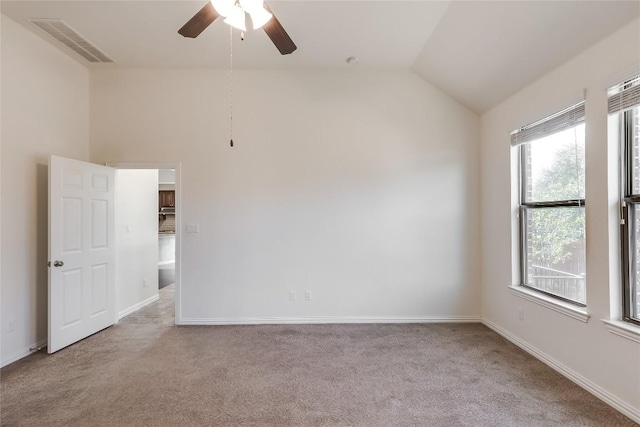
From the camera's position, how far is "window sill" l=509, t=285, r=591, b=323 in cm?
225

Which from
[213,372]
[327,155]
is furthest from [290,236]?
[213,372]

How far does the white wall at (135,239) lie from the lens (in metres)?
3.90

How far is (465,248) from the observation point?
11.9 ft

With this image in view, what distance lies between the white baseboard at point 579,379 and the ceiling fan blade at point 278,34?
3344mm

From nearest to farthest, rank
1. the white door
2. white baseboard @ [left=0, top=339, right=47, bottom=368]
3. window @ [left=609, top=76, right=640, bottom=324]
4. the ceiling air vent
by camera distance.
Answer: window @ [left=609, top=76, right=640, bottom=324]
white baseboard @ [left=0, top=339, right=47, bottom=368]
the ceiling air vent
the white door

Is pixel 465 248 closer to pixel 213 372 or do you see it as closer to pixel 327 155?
pixel 327 155

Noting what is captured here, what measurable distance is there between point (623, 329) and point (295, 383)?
2.34 m

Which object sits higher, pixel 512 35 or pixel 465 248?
pixel 512 35

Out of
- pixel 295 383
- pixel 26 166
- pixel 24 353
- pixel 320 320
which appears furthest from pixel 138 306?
pixel 295 383

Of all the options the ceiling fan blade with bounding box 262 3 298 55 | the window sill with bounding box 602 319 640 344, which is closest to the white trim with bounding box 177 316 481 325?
the window sill with bounding box 602 319 640 344

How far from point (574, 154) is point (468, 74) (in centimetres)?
134

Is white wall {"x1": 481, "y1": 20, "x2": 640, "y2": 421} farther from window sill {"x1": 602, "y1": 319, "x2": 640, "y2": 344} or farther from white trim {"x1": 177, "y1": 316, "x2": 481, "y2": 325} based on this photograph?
white trim {"x1": 177, "y1": 316, "x2": 481, "y2": 325}

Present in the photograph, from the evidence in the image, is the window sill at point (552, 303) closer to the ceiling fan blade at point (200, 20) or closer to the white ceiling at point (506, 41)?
the white ceiling at point (506, 41)

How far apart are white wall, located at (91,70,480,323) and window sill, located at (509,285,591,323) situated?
0.70 m
